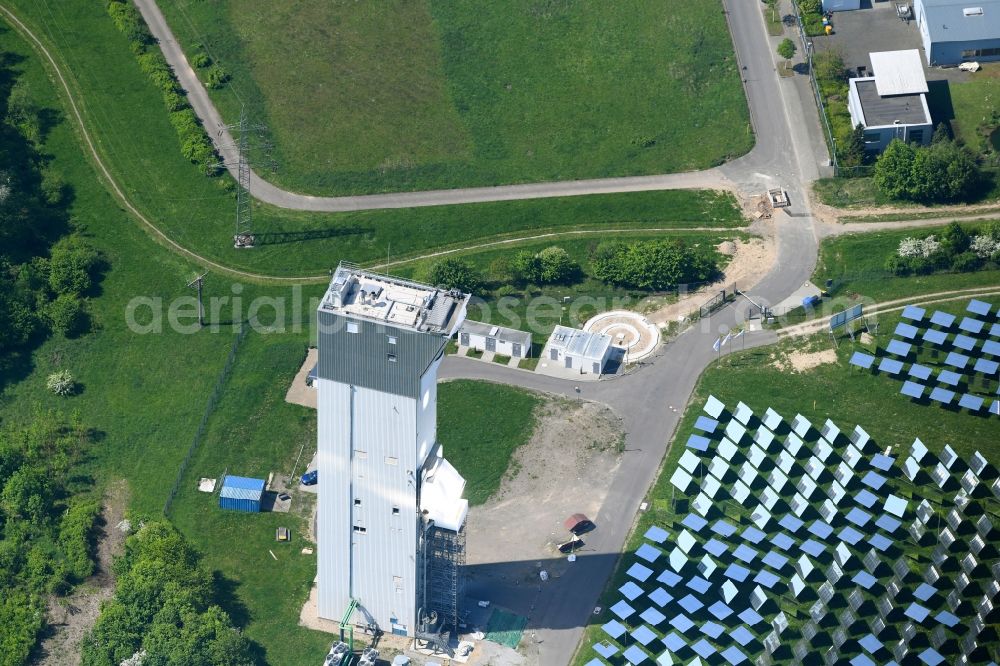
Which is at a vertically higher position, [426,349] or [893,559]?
[426,349]

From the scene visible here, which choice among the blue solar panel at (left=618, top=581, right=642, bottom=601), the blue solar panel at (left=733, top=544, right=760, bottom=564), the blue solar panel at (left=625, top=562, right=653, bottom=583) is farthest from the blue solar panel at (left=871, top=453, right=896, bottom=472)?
the blue solar panel at (left=618, top=581, right=642, bottom=601)

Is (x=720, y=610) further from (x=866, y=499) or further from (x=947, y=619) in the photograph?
(x=947, y=619)

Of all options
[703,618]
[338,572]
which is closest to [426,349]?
[338,572]

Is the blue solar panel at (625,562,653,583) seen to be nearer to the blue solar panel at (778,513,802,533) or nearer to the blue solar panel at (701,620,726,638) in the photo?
the blue solar panel at (701,620,726,638)

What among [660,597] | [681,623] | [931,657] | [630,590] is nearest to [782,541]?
[660,597]

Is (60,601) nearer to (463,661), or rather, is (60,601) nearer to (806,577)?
(463,661)

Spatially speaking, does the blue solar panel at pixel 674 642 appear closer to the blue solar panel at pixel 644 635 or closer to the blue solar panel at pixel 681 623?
the blue solar panel at pixel 681 623
